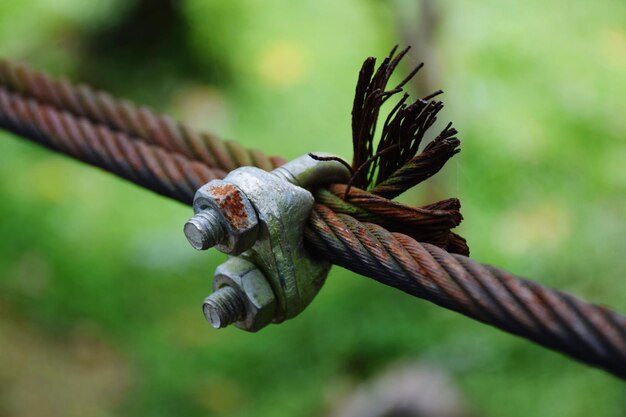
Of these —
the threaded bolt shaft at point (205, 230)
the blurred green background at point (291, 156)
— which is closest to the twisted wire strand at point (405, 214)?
the threaded bolt shaft at point (205, 230)

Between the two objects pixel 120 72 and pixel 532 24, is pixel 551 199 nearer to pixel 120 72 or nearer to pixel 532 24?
pixel 532 24

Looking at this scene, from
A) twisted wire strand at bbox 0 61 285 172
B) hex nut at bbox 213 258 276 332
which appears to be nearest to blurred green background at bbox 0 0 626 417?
twisted wire strand at bbox 0 61 285 172

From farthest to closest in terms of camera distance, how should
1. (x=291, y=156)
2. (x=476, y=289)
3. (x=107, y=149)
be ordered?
(x=291, y=156) → (x=107, y=149) → (x=476, y=289)

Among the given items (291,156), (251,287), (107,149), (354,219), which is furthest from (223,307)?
(291,156)

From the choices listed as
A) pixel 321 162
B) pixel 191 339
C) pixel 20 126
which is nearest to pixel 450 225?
pixel 321 162

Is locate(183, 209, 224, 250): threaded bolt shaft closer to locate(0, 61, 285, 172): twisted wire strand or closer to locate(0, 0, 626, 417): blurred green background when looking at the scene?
locate(0, 61, 285, 172): twisted wire strand

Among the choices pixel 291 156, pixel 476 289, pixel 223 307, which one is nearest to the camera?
pixel 476 289

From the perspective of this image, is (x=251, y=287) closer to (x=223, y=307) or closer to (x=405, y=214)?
(x=223, y=307)
